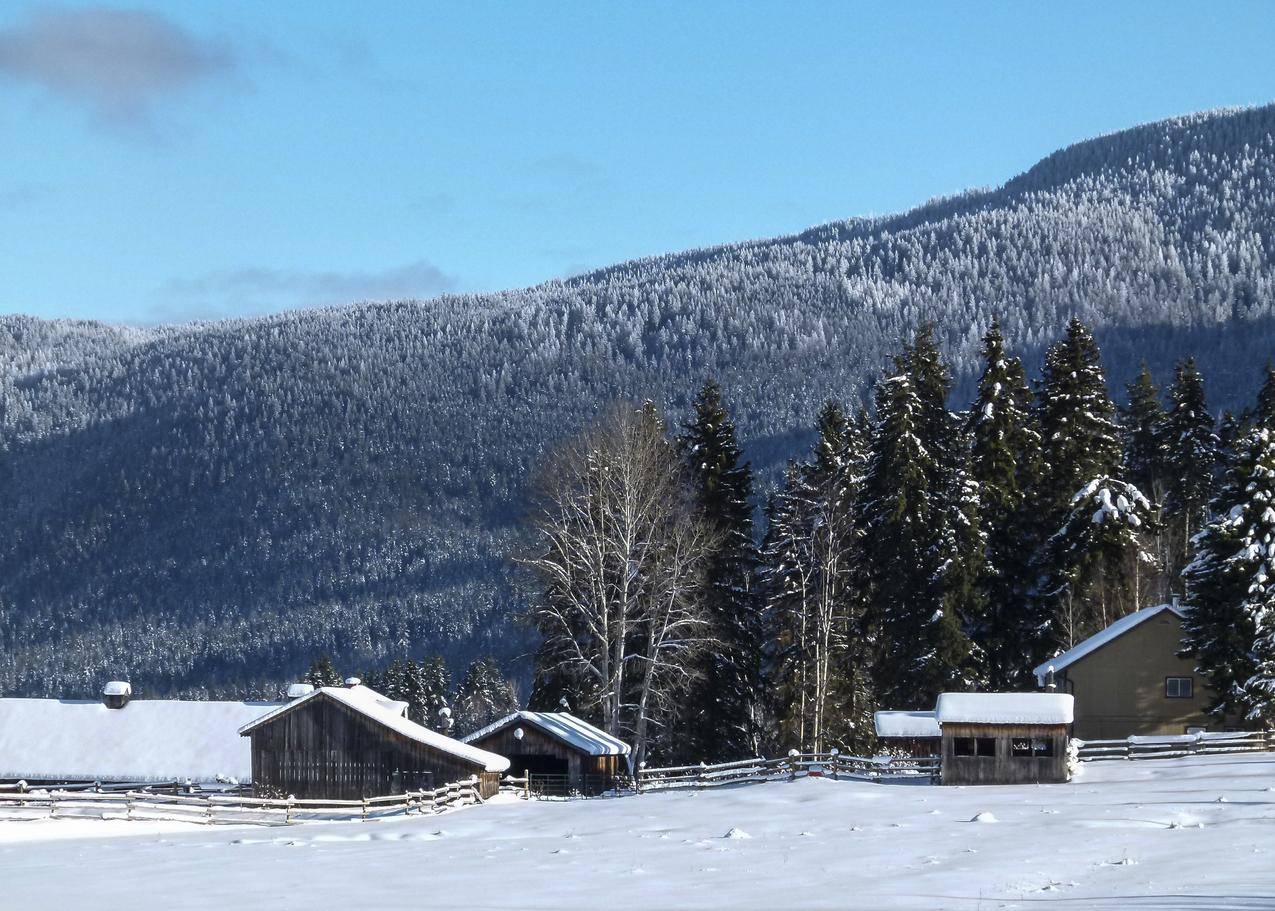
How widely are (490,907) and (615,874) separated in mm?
5010

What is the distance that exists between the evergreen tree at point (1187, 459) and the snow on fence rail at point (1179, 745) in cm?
1920

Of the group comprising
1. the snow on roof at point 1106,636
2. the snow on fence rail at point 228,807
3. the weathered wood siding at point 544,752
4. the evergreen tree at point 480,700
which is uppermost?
the snow on roof at point 1106,636

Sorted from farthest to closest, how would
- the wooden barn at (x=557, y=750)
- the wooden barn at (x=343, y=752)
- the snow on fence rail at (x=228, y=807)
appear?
the wooden barn at (x=557, y=750), the wooden barn at (x=343, y=752), the snow on fence rail at (x=228, y=807)

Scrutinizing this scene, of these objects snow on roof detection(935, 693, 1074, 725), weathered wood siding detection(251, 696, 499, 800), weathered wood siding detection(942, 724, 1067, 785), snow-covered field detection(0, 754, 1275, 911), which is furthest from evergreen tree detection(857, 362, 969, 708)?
weathered wood siding detection(251, 696, 499, 800)

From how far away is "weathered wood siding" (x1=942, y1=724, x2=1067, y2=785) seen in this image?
4947 cm

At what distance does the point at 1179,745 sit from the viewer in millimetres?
53094

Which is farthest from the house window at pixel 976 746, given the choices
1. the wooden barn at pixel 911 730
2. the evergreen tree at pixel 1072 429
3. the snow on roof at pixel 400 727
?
the snow on roof at pixel 400 727

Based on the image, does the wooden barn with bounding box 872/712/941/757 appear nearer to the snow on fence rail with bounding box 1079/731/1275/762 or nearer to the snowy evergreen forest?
the snowy evergreen forest

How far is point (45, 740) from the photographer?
66125 mm

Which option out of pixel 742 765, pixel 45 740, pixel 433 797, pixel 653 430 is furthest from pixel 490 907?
pixel 45 740

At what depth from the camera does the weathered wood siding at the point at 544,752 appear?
5547 cm

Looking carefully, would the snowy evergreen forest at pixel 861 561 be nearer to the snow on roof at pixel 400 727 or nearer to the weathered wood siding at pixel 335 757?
the snow on roof at pixel 400 727

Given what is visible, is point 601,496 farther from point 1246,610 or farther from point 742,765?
point 1246,610

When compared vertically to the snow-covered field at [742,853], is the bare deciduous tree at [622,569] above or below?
above
